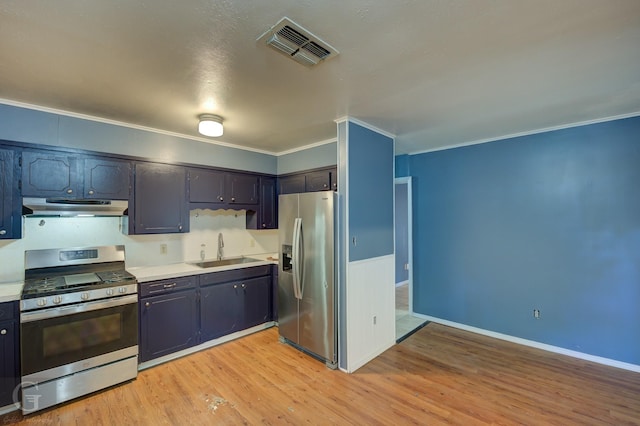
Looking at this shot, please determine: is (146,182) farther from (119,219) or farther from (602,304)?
(602,304)

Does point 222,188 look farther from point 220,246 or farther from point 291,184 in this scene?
point 291,184

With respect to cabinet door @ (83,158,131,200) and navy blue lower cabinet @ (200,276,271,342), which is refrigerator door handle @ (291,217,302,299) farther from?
cabinet door @ (83,158,131,200)

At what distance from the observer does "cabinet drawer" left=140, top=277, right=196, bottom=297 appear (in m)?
3.02

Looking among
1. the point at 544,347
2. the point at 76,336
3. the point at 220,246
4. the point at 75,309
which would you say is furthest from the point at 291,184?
the point at 544,347

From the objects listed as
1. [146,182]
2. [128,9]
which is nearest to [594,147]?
[128,9]

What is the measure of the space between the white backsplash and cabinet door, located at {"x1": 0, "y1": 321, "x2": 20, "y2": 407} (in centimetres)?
68

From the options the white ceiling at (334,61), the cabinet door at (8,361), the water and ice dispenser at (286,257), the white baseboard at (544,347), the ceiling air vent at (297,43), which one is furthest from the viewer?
the water and ice dispenser at (286,257)

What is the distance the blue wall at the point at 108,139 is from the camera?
2635 millimetres

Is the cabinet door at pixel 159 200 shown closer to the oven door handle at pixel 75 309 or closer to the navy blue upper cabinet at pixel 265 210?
→ the oven door handle at pixel 75 309

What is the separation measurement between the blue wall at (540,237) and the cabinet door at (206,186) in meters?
3.00

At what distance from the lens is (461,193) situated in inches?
165

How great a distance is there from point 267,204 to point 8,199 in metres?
2.73

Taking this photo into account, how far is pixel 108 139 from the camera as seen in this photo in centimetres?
308

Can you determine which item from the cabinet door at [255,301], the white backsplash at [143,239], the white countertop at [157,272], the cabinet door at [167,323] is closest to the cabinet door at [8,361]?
the white countertop at [157,272]
